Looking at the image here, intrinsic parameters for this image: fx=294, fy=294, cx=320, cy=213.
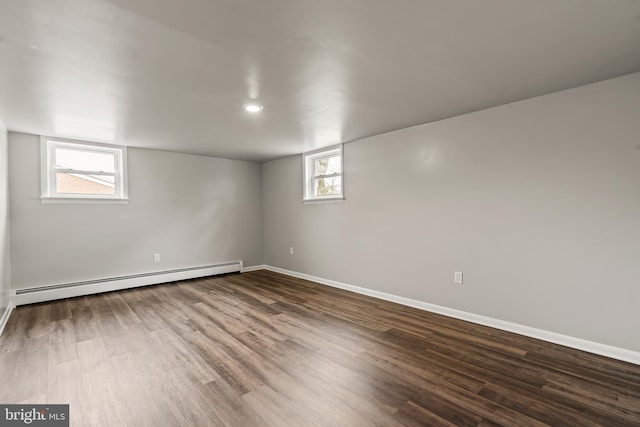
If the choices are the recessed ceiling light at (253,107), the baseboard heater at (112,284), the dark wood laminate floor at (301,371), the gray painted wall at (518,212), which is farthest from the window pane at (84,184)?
the gray painted wall at (518,212)

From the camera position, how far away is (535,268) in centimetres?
269

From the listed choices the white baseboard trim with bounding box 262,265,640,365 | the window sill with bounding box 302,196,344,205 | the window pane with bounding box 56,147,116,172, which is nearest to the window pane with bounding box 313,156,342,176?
the window sill with bounding box 302,196,344,205

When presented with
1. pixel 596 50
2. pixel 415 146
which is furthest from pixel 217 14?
pixel 415 146

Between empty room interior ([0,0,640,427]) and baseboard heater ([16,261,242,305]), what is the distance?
28 millimetres

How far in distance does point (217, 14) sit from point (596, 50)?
2.34 meters

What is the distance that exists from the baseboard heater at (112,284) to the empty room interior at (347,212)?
0.03m

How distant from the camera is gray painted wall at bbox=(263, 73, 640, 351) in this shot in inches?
90.9

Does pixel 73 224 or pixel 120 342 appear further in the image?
pixel 73 224

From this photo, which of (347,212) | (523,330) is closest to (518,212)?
(523,330)

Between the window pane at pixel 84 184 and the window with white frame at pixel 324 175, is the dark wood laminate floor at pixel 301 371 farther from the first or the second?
the window with white frame at pixel 324 175

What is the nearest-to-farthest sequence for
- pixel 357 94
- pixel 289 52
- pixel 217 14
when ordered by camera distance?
pixel 217 14 → pixel 289 52 → pixel 357 94

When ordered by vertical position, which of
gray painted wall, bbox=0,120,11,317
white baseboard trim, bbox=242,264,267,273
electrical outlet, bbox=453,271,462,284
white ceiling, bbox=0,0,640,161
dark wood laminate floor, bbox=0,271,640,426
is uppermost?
white ceiling, bbox=0,0,640,161

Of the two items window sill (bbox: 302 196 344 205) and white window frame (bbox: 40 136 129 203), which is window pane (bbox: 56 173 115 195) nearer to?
white window frame (bbox: 40 136 129 203)

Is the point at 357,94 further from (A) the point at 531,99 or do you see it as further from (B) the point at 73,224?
(B) the point at 73,224
